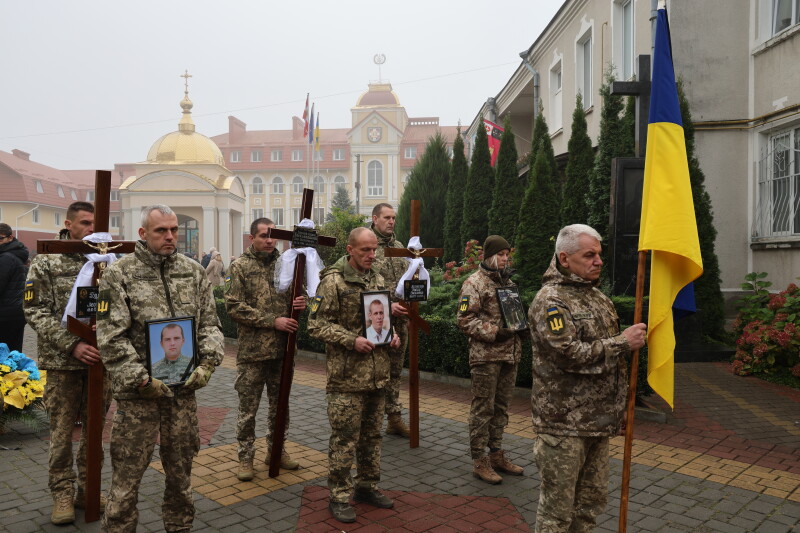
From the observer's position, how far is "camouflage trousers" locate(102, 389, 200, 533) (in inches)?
148

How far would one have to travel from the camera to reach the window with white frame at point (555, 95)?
18.8m

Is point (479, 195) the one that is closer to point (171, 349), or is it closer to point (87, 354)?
point (87, 354)

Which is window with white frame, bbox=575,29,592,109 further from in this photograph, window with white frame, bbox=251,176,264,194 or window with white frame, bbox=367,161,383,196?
window with white frame, bbox=251,176,264,194

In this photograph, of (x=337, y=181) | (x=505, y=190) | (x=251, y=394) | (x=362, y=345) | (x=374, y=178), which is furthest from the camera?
(x=337, y=181)

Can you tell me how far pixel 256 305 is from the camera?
18.7ft

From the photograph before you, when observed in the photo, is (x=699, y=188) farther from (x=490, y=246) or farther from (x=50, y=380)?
(x=50, y=380)

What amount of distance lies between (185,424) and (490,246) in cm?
291

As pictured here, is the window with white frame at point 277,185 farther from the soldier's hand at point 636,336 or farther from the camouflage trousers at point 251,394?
the soldier's hand at point 636,336

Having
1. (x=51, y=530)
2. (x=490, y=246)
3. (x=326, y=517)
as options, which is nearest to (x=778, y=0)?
(x=490, y=246)

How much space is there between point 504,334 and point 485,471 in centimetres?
118

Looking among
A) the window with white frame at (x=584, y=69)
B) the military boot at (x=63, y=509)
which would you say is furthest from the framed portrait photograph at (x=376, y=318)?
the window with white frame at (x=584, y=69)

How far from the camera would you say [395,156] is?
219ft

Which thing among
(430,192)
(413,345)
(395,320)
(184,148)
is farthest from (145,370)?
(184,148)

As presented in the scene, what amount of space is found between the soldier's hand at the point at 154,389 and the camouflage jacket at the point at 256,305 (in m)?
1.77
